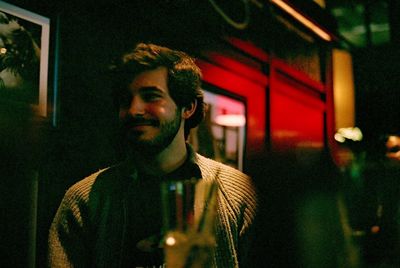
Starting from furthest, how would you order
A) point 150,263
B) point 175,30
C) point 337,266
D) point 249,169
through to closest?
point 249,169 → point 175,30 → point 337,266 → point 150,263

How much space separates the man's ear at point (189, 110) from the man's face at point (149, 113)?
86 millimetres

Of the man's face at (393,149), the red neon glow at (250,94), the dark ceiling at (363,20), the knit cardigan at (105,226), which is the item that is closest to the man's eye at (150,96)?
the knit cardigan at (105,226)

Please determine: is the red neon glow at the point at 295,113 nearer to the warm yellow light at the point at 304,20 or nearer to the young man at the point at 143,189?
the warm yellow light at the point at 304,20

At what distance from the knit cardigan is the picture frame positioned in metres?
0.37

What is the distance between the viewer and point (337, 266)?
166 cm

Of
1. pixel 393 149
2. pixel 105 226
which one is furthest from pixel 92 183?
pixel 393 149

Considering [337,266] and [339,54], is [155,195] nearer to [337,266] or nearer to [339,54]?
[337,266]

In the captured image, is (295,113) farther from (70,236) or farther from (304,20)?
(70,236)

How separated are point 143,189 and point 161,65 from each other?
0.45m

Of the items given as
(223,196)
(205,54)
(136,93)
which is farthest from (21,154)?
(205,54)

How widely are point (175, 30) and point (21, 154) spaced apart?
0.99 meters

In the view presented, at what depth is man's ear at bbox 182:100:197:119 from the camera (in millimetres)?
1556

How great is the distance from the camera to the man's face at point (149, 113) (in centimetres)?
139

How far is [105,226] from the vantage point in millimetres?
1390
